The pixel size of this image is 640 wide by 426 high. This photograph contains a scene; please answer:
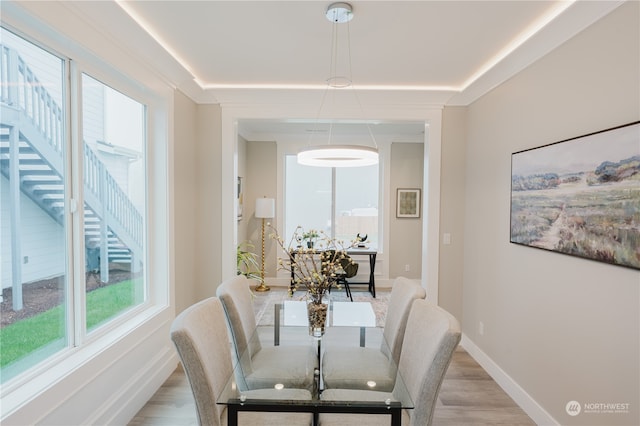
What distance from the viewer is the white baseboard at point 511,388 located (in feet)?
7.14

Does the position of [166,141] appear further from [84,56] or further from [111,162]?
[84,56]

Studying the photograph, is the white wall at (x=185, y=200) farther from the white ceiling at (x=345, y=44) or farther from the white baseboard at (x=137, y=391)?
the white baseboard at (x=137, y=391)

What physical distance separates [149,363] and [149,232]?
3.35 ft

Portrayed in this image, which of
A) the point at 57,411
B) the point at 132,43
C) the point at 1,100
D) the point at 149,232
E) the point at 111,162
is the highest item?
the point at 132,43

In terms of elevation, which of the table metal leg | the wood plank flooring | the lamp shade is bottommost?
the wood plank flooring

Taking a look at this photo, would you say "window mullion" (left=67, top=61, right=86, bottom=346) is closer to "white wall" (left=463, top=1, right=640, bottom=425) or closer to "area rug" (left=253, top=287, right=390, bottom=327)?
"area rug" (left=253, top=287, right=390, bottom=327)

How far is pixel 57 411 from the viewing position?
1.62 meters

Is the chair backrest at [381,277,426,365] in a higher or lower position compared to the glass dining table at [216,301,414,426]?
higher

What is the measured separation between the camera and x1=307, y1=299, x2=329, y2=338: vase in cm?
204

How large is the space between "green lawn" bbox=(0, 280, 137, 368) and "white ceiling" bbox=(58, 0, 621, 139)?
1646 millimetres

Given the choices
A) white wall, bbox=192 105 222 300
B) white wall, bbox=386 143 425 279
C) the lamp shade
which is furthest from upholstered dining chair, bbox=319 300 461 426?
white wall, bbox=386 143 425 279

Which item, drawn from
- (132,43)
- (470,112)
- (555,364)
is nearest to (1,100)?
(132,43)

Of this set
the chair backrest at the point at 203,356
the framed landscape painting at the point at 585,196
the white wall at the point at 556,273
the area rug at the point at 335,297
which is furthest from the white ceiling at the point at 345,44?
the area rug at the point at 335,297

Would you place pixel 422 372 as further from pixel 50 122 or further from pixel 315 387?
pixel 50 122
